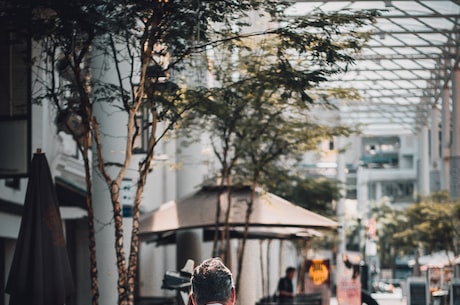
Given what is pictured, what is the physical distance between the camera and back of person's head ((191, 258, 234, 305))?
564 centimetres

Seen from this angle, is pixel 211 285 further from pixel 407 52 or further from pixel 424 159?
pixel 424 159

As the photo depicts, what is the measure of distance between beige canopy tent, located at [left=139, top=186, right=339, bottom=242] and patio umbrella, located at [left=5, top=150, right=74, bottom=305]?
21.9 feet

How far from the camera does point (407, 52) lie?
49.5m

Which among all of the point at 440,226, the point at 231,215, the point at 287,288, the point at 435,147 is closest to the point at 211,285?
the point at 231,215

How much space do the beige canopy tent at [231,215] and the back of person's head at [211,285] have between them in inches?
504

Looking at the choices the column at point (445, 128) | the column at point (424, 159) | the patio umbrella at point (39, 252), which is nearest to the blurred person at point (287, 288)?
the patio umbrella at point (39, 252)

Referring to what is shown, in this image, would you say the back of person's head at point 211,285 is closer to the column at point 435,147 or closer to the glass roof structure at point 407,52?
the glass roof structure at point 407,52

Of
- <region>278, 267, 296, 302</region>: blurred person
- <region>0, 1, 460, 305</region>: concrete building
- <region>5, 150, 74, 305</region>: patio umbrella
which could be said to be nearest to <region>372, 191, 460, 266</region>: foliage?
<region>0, 1, 460, 305</region>: concrete building

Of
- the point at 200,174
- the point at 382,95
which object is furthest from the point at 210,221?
the point at 382,95

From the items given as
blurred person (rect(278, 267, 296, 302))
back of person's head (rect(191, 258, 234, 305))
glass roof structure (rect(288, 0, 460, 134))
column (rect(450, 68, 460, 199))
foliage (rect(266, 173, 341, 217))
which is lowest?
blurred person (rect(278, 267, 296, 302))

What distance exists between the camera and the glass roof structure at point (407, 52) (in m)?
36.7

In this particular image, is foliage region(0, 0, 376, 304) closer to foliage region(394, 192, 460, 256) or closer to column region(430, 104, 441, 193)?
foliage region(394, 192, 460, 256)

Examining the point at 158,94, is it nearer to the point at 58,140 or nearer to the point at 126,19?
the point at 126,19

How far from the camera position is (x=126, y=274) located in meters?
12.1
